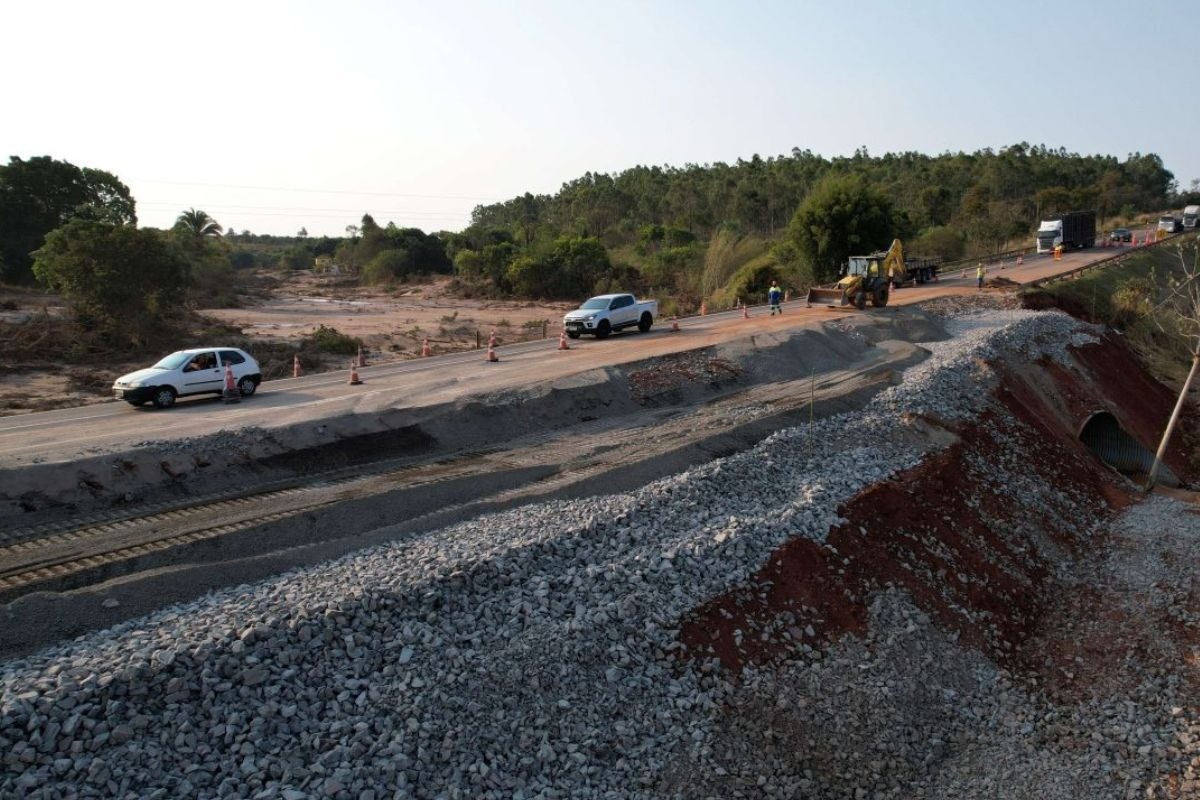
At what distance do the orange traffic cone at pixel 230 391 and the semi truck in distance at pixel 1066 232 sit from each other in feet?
217

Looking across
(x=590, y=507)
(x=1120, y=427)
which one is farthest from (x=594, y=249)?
(x=590, y=507)

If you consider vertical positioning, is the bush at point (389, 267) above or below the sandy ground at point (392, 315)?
above

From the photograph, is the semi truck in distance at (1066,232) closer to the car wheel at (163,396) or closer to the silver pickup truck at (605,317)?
the silver pickup truck at (605,317)

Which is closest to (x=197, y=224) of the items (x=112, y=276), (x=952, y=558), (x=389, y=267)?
(x=389, y=267)

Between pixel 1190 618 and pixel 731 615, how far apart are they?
9274mm

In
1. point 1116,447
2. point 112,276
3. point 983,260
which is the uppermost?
point 112,276

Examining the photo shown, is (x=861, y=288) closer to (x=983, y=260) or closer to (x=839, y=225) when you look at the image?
(x=839, y=225)

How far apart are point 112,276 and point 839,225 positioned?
40.5 metres

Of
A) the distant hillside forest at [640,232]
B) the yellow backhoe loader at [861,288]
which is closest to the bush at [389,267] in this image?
the distant hillside forest at [640,232]

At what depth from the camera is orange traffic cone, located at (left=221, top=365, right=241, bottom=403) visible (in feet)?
75.9

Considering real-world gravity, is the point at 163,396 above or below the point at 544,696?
above

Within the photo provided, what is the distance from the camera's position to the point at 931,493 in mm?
16188

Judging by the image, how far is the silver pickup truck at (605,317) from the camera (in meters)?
35.1

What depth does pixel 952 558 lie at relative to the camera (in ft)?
47.5
